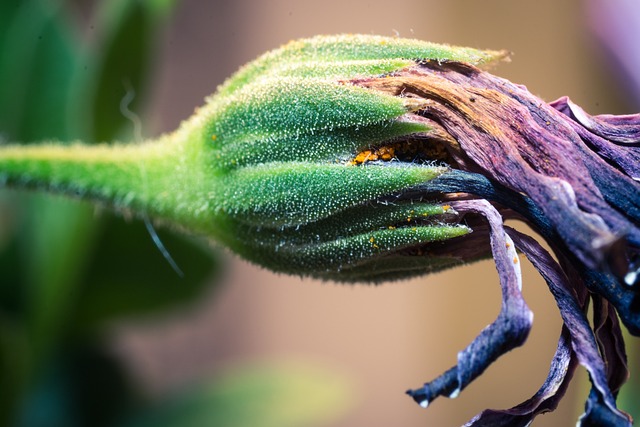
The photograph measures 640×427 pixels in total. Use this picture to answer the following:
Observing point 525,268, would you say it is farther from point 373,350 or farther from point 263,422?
point 373,350

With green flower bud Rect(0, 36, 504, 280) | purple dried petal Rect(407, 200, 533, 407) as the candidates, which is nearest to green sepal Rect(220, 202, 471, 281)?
green flower bud Rect(0, 36, 504, 280)

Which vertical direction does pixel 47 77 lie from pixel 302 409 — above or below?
above

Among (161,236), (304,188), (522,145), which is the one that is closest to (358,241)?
(304,188)

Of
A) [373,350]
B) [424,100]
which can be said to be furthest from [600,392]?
[373,350]

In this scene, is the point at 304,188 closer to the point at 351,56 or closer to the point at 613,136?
the point at 351,56

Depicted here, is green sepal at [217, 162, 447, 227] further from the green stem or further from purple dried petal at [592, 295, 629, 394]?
purple dried petal at [592, 295, 629, 394]

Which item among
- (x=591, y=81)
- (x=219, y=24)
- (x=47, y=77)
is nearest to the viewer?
(x=591, y=81)

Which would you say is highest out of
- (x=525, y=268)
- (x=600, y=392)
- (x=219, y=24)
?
(x=219, y=24)

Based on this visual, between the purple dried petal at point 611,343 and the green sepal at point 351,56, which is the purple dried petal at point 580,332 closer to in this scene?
the purple dried petal at point 611,343

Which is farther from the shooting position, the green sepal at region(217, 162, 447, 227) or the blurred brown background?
the blurred brown background
